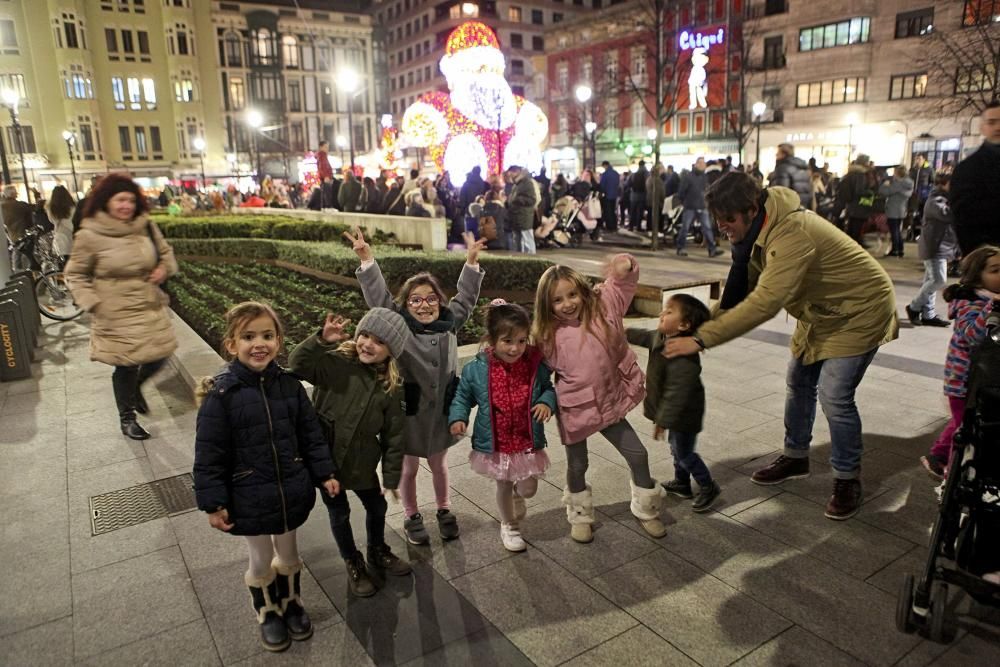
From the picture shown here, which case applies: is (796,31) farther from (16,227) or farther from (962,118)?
(16,227)

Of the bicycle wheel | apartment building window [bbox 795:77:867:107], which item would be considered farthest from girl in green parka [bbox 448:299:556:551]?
apartment building window [bbox 795:77:867:107]

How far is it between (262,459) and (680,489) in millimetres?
2516

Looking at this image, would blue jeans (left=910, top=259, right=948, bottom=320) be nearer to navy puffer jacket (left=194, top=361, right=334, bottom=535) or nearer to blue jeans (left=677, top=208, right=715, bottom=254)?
blue jeans (left=677, top=208, right=715, bottom=254)

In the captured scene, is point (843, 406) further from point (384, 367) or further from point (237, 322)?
point (237, 322)

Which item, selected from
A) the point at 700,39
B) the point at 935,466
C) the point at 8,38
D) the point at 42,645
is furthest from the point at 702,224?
the point at 8,38

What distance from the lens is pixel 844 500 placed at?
152 inches

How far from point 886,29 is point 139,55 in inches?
2093

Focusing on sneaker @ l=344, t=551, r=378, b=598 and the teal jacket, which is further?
the teal jacket

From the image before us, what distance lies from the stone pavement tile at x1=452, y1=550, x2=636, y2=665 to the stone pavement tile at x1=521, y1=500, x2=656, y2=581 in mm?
87

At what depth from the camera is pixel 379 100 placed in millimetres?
80062

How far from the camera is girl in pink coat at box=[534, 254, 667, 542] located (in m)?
3.58

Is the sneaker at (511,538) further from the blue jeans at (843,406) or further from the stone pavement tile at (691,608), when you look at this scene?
the blue jeans at (843,406)

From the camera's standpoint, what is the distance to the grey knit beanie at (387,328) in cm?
321

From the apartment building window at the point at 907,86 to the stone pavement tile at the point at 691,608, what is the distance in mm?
37911
